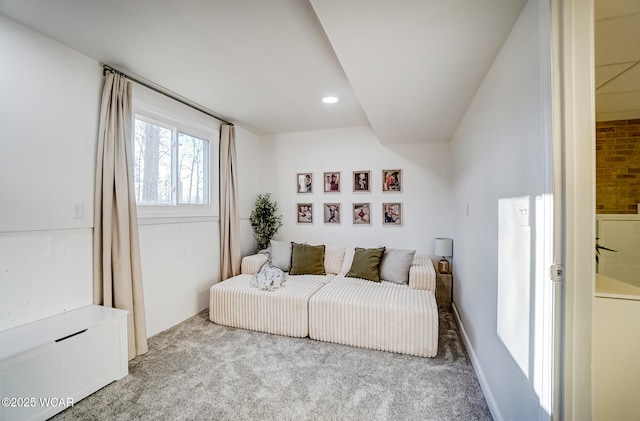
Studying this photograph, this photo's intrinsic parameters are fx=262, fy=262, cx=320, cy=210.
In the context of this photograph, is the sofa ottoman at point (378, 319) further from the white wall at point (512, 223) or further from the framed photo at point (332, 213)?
the framed photo at point (332, 213)

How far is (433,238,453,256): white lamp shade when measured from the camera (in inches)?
136

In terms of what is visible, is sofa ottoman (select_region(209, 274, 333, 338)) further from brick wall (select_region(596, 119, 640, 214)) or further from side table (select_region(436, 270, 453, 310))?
brick wall (select_region(596, 119, 640, 214))

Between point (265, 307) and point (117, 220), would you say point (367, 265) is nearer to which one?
point (265, 307)

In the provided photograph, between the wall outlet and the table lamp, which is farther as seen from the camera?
the table lamp

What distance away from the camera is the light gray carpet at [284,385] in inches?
65.7

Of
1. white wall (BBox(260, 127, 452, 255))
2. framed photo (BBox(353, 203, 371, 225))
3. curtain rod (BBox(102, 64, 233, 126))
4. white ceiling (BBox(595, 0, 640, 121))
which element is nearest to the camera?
white ceiling (BBox(595, 0, 640, 121))

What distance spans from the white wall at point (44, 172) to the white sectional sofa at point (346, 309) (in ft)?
4.31

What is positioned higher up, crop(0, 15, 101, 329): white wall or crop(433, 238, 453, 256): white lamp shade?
crop(0, 15, 101, 329): white wall

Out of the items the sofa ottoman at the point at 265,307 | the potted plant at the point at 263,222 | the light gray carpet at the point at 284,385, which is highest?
the potted plant at the point at 263,222

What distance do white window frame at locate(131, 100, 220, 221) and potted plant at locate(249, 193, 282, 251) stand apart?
755 millimetres

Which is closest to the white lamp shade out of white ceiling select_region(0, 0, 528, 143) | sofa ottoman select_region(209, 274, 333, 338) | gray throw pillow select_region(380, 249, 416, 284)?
gray throw pillow select_region(380, 249, 416, 284)

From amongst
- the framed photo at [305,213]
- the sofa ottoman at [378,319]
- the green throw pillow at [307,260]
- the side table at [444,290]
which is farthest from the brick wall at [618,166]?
the framed photo at [305,213]

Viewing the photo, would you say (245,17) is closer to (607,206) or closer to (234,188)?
(234,188)

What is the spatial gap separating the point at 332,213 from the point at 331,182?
1.61 feet
